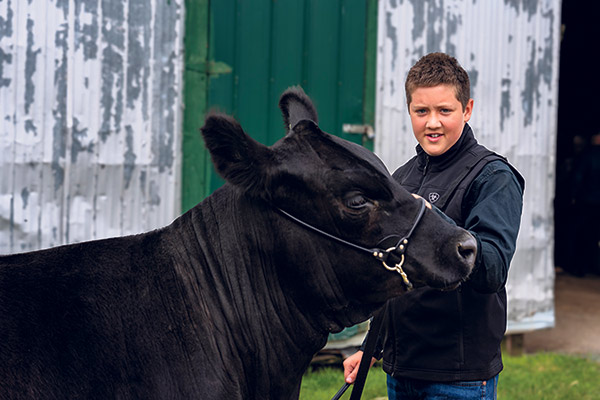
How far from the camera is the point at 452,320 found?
269cm

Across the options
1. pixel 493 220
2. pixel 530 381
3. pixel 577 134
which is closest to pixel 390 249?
pixel 493 220

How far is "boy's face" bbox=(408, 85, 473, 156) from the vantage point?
107 inches

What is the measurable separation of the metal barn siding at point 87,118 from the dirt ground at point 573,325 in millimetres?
4312

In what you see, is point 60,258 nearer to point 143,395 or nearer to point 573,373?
point 143,395

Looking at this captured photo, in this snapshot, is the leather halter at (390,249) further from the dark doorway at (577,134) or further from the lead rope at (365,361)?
the dark doorway at (577,134)

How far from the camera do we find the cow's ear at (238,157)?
2332 mm

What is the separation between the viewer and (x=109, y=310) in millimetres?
2229

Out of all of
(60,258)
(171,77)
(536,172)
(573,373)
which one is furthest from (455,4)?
(60,258)

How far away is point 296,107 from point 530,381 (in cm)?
392

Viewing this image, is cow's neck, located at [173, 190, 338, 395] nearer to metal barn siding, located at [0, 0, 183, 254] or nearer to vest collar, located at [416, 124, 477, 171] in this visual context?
vest collar, located at [416, 124, 477, 171]

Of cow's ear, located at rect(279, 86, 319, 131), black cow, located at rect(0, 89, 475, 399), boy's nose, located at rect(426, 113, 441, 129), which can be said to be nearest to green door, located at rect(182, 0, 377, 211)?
cow's ear, located at rect(279, 86, 319, 131)

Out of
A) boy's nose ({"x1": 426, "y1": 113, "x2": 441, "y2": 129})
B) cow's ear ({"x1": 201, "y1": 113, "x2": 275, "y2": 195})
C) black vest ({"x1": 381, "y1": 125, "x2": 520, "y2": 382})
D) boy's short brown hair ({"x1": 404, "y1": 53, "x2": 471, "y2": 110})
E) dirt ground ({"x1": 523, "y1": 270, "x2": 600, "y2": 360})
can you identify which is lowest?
dirt ground ({"x1": 523, "y1": 270, "x2": 600, "y2": 360})

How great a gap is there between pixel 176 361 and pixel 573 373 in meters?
4.83

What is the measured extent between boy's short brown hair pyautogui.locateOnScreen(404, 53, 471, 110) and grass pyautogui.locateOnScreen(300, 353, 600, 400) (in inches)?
115
